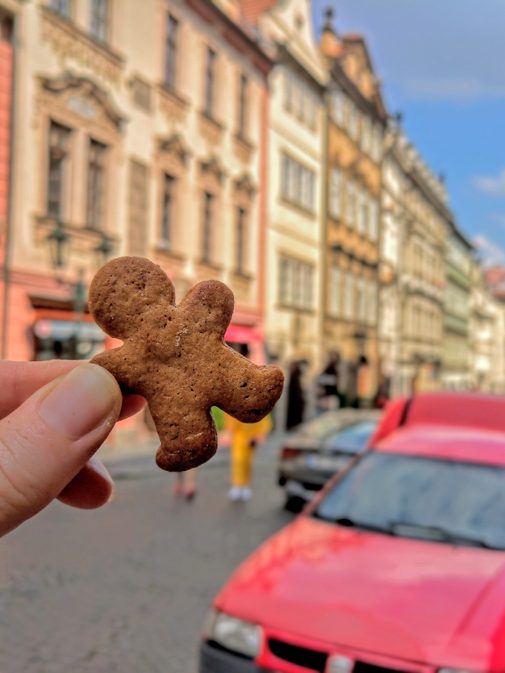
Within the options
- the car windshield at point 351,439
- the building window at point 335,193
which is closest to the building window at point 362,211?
the building window at point 335,193

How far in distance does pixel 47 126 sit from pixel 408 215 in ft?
128

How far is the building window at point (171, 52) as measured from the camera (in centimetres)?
2220

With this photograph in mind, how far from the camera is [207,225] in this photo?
2442cm

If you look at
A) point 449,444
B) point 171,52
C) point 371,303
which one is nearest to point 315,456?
point 449,444

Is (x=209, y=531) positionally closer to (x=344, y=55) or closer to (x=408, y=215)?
(x=344, y=55)

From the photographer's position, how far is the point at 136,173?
20.6 m

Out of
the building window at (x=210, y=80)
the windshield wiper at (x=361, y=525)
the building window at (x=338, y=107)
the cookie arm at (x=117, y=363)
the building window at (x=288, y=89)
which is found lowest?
the windshield wiper at (x=361, y=525)

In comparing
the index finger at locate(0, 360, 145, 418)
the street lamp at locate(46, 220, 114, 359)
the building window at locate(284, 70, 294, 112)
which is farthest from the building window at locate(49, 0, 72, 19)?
the index finger at locate(0, 360, 145, 418)

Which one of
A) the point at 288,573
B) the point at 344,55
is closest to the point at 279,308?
the point at 344,55

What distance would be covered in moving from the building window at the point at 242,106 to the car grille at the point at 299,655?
931 inches

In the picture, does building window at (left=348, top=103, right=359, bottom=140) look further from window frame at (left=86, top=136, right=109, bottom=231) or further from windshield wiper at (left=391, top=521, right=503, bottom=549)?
windshield wiper at (left=391, top=521, right=503, bottom=549)

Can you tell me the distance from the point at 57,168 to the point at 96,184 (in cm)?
141

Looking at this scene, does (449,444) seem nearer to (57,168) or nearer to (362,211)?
(57,168)

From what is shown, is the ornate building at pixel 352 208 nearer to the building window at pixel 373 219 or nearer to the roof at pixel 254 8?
the building window at pixel 373 219
